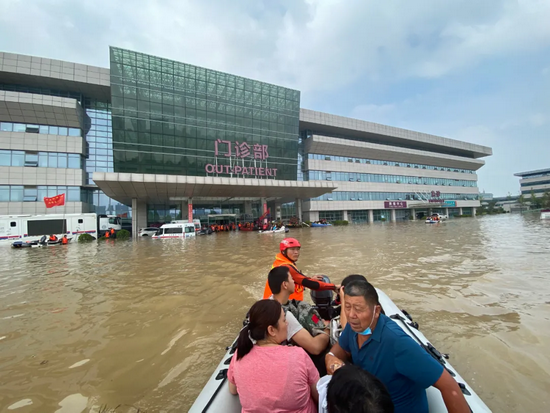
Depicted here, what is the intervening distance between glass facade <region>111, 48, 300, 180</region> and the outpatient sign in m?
0.12

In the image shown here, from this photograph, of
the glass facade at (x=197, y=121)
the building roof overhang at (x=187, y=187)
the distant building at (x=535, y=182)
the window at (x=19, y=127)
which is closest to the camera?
the building roof overhang at (x=187, y=187)

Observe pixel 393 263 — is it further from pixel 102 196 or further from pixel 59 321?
pixel 102 196

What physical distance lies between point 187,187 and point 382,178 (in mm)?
36809

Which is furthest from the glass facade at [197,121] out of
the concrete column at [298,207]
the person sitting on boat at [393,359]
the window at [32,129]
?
the person sitting on boat at [393,359]

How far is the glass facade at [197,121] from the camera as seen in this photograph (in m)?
26.6

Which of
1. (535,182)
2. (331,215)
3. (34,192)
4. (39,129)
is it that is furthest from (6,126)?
(535,182)

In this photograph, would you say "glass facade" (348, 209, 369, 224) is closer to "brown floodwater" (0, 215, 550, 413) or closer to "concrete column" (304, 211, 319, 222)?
"concrete column" (304, 211, 319, 222)

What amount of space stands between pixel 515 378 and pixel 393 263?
594 cm

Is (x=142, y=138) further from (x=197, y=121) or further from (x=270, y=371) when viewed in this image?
(x=270, y=371)

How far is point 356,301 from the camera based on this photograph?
1.76 meters

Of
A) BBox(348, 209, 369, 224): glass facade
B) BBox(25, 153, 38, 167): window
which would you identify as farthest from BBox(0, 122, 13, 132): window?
BBox(348, 209, 369, 224): glass facade

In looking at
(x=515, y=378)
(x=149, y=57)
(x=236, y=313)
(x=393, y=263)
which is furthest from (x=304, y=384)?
(x=149, y=57)

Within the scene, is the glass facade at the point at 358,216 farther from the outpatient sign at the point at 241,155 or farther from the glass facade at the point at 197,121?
the outpatient sign at the point at 241,155

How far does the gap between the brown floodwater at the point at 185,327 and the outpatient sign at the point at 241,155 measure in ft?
75.0
